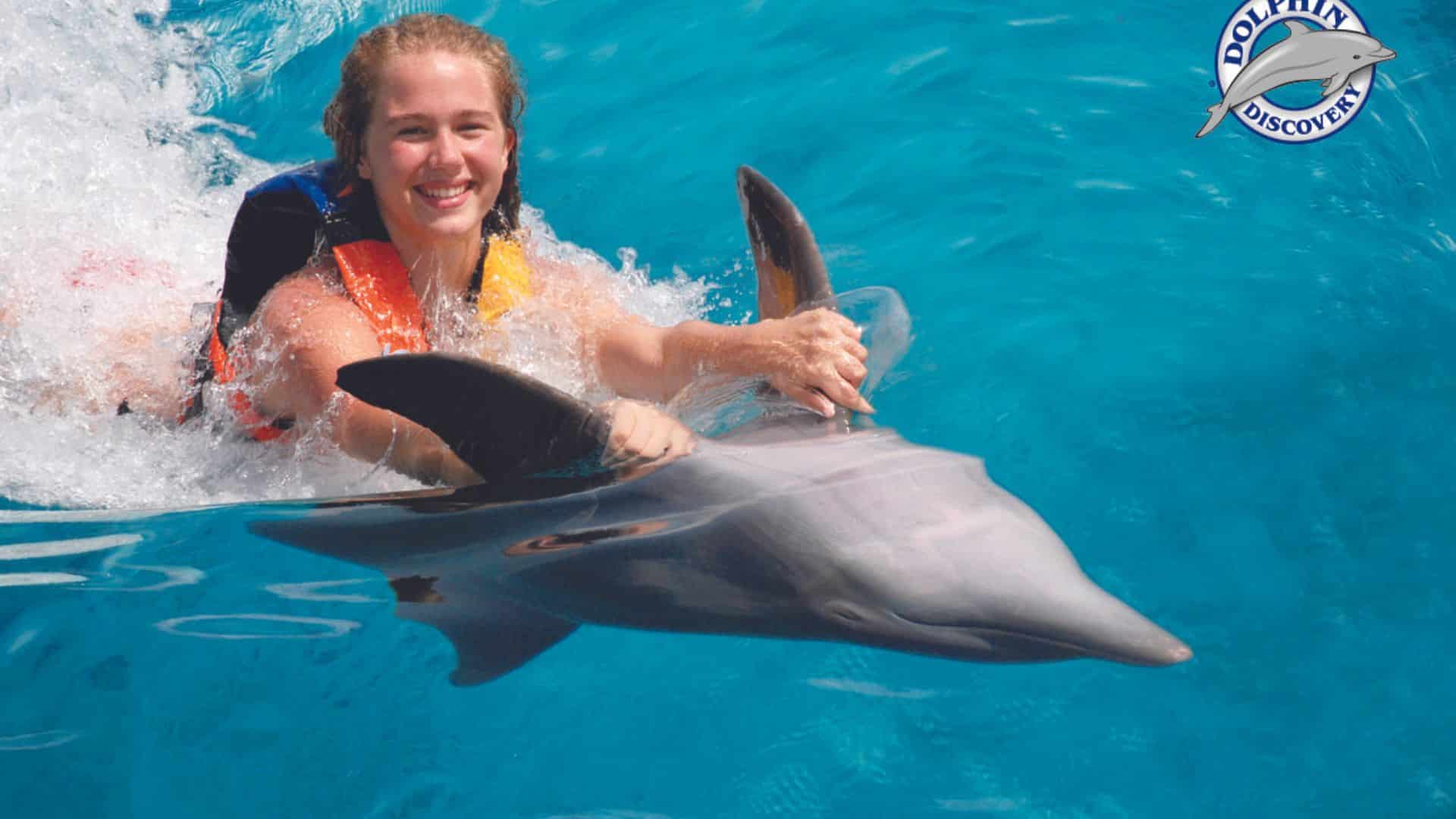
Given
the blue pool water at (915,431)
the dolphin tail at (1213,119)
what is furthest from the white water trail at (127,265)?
the dolphin tail at (1213,119)

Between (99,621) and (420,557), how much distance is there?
3.16ft

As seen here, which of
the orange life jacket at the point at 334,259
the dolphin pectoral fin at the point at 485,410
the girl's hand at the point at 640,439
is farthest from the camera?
the orange life jacket at the point at 334,259

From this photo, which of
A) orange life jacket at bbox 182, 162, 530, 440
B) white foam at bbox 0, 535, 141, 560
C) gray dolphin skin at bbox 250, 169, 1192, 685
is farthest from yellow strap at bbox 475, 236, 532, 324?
white foam at bbox 0, 535, 141, 560

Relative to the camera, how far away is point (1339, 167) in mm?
5906

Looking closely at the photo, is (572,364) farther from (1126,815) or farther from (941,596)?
(1126,815)

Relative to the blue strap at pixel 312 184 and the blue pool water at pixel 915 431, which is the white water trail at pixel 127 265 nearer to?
the blue pool water at pixel 915 431

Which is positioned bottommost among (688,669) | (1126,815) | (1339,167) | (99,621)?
(1126,815)

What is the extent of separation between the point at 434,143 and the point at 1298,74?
14.1 ft

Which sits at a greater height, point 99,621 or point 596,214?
point 596,214

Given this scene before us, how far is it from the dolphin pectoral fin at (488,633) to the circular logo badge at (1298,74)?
4.39 m

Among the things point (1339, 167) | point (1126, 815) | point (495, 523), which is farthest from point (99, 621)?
point (1339, 167)

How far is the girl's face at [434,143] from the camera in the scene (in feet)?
12.3

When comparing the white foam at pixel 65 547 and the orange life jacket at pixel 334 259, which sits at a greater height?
the orange life jacket at pixel 334 259

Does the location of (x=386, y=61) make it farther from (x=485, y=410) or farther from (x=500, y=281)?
(x=485, y=410)
